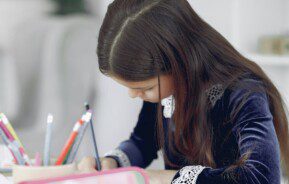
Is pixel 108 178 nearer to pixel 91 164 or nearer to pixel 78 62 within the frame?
pixel 91 164

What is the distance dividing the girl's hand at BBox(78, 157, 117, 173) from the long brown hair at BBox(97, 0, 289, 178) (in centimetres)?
13

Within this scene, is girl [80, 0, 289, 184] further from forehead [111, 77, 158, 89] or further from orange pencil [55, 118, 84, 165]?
orange pencil [55, 118, 84, 165]

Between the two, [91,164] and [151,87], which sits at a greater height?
[151,87]

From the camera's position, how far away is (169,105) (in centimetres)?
104

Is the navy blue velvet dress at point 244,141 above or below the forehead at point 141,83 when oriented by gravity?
below

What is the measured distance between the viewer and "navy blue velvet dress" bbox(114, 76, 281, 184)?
33.4 inches

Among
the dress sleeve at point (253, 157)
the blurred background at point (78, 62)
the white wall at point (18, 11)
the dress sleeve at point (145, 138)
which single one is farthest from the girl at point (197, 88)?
the white wall at point (18, 11)

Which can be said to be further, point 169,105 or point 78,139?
point 169,105

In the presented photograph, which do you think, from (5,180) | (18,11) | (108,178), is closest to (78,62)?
(18,11)

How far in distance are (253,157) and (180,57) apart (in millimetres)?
197

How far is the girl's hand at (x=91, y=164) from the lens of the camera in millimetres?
920

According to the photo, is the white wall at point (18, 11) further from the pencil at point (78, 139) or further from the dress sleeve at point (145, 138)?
the pencil at point (78, 139)

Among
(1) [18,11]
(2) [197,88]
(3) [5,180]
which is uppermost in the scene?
(1) [18,11]

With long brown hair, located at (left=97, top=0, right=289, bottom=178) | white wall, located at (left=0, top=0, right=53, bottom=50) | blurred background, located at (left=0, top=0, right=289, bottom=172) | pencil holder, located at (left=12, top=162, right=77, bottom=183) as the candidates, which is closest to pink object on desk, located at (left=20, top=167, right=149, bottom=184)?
pencil holder, located at (left=12, top=162, right=77, bottom=183)
